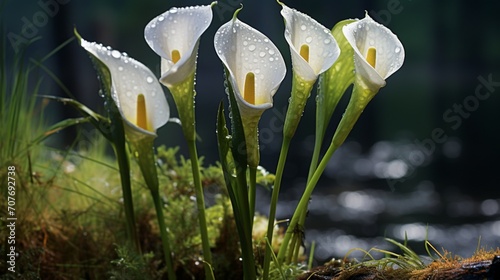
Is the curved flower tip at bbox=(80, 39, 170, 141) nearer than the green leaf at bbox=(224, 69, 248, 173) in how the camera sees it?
No

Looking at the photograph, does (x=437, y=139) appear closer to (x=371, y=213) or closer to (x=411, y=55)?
(x=371, y=213)

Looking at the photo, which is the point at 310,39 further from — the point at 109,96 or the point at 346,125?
the point at 109,96

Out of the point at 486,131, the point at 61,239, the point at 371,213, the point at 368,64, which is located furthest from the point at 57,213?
the point at 486,131

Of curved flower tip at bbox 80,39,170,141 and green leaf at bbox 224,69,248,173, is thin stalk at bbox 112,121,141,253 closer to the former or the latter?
curved flower tip at bbox 80,39,170,141

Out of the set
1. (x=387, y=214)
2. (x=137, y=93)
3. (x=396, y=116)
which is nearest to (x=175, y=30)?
(x=137, y=93)

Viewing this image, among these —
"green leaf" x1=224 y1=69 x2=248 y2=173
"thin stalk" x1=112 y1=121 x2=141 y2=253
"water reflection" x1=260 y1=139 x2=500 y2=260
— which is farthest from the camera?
"water reflection" x1=260 y1=139 x2=500 y2=260

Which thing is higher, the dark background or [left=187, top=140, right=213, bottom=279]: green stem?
[left=187, top=140, right=213, bottom=279]: green stem

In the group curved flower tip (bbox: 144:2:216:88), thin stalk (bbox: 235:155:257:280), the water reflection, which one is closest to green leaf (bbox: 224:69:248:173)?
thin stalk (bbox: 235:155:257:280)
